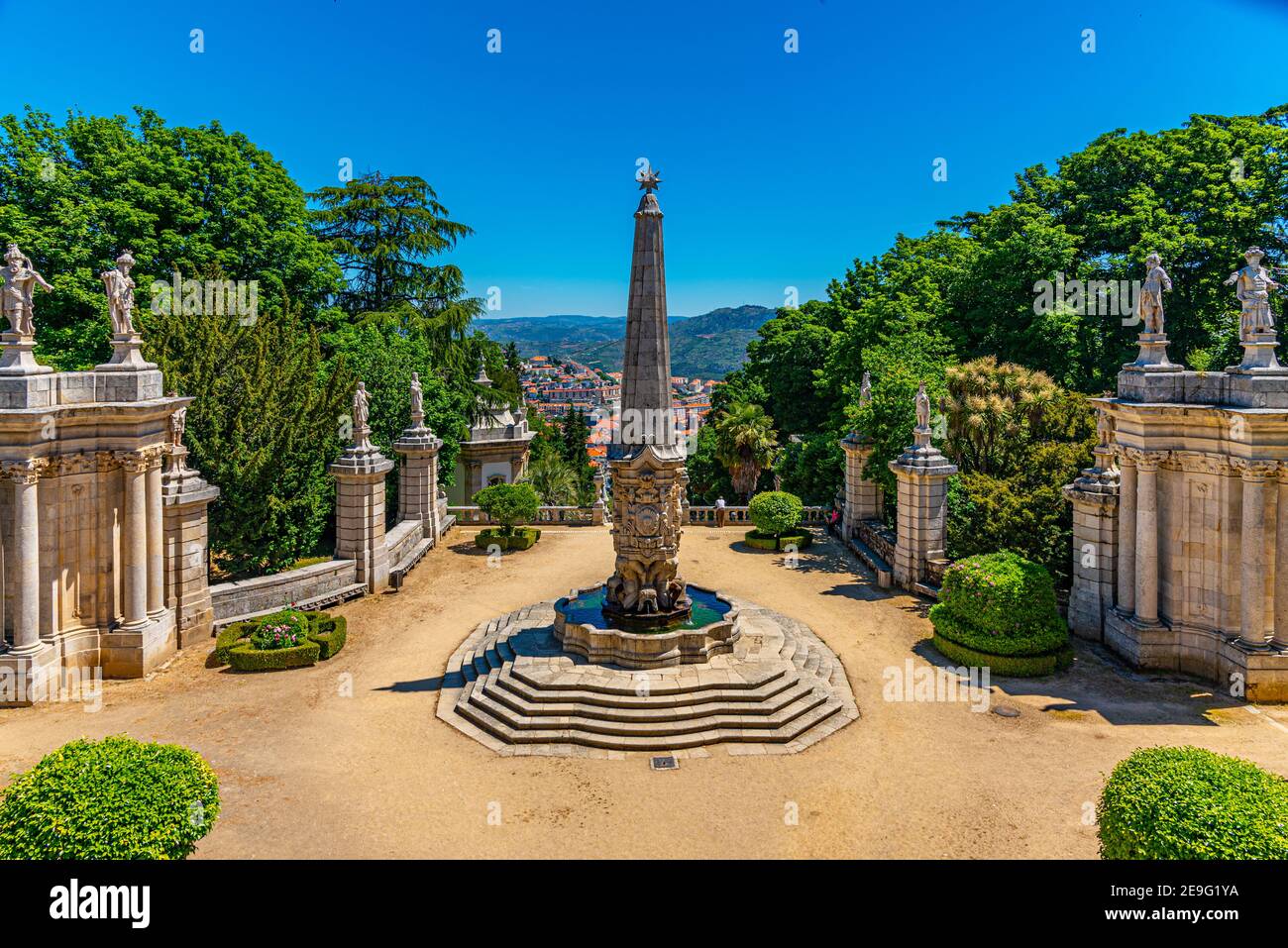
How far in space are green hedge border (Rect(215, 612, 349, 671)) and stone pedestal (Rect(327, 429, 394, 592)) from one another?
16.6 feet

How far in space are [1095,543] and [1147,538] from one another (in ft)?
6.55

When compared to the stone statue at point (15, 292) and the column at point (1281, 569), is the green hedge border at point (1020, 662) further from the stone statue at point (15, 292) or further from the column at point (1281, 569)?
the stone statue at point (15, 292)

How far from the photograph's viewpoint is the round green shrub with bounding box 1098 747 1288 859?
33.1 ft

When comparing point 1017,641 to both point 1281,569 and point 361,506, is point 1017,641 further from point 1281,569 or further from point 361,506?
point 361,506

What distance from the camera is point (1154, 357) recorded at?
21.4 metres

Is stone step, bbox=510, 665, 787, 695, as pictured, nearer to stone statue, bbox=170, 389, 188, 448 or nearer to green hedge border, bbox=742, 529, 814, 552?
stone statue, bbox=170, 389, 188, 448

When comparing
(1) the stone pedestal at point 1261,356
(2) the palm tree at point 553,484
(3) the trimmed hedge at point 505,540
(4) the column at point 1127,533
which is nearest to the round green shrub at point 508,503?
(3) the trimmed hedge at point 505,540

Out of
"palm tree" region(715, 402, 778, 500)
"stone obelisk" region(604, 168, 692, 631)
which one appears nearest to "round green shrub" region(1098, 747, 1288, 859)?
"stone obelisk" region(604, 168, 692, 631)

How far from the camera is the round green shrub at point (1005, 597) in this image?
21.3 m

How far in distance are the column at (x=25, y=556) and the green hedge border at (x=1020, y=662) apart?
2286 centimetres

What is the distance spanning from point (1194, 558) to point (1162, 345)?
17.9 feet
